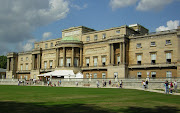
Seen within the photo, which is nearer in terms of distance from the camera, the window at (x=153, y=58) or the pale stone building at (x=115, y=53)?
the pale stone building at (x=115, y=53)

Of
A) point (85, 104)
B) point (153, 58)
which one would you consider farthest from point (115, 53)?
point (85, 104)

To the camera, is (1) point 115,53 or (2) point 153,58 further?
(1) point 115,53

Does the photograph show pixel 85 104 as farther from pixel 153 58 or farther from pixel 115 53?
pixel 115 53

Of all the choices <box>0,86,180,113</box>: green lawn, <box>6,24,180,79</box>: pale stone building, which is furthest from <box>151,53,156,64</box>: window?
<box>0,86,180,113</box>: green lawn

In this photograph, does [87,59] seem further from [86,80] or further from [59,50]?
[86,80]

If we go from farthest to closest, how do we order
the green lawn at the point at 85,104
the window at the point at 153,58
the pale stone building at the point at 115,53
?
the window at the point at 153,58
the pale stone building at the point at 115,53
the green lawn at the point at 85,104

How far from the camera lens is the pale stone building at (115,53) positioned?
55812 mm

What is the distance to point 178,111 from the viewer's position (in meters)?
13.9

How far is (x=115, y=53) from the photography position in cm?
6412

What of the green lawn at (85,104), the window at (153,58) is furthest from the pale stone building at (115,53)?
the green lawn at (85,104)

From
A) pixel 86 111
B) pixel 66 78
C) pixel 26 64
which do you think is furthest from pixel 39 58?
pixel 86 111

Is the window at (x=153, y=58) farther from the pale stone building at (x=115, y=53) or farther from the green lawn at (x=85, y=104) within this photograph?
the green lawn at (x=85, y=104)

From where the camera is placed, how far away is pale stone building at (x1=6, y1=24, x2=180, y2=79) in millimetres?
55812

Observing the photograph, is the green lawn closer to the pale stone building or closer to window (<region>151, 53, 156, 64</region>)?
the pale stone building
